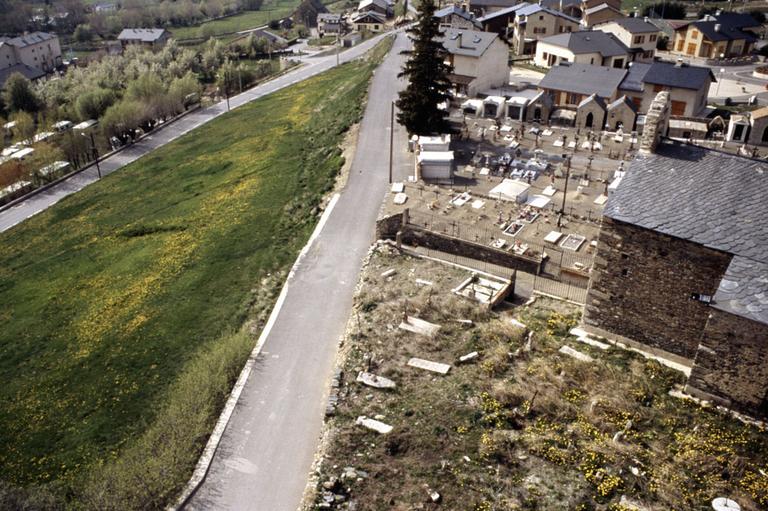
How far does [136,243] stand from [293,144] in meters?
17.6

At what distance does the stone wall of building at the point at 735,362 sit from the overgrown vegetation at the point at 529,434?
0.83 metres

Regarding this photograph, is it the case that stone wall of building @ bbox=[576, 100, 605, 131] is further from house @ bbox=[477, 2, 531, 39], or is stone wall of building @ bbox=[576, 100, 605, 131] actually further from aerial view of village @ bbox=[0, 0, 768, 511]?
house @ bbox=[477, 2, 531, 39]

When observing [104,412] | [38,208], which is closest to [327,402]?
[104,412]

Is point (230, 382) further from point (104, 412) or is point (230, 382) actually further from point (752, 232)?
point (752, 232)

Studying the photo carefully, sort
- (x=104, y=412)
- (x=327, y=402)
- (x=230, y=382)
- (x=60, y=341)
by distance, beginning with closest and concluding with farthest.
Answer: (x=327, y=402) → (x=230, y=382) → (x=104, y=412) → (x=60, y=341)

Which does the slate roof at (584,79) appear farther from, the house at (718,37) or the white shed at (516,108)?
the house at (718,37)

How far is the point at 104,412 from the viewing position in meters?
27.3

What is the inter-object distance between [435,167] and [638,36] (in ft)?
171

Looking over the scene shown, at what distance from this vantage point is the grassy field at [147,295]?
25.3 metres

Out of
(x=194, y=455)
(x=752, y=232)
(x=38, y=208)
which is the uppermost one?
(x=752, y=232)

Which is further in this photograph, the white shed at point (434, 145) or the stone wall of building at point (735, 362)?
the white shed at point (434, 145)

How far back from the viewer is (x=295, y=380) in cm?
2483

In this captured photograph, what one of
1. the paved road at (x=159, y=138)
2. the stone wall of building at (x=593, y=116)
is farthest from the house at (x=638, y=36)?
the paved road at (x=159, y=138)

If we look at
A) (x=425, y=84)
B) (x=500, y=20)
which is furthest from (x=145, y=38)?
(x=425, y=84)
